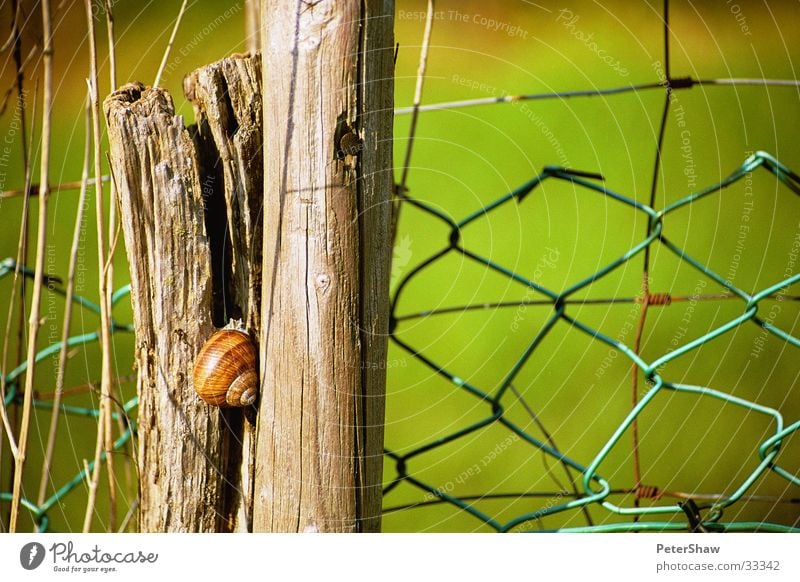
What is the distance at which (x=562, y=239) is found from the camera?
7.42 ft

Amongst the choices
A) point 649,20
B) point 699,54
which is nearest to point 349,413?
point 649,20

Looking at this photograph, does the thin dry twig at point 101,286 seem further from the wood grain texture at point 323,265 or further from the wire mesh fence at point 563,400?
the wire mesh fence at point 563,400

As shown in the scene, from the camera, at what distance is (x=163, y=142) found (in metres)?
0.71

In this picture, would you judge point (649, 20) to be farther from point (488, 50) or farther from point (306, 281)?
point (306, 281)

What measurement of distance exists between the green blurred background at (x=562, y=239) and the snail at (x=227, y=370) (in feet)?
1.96

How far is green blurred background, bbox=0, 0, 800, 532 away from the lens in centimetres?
148

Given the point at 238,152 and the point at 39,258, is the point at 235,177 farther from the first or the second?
the point at 39,258

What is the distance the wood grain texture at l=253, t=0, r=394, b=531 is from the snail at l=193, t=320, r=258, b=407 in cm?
2

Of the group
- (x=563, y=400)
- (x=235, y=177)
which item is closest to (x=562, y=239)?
(x=563, y=400)

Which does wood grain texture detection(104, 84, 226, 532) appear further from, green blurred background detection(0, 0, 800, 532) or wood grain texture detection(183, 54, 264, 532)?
green blurred background detection(0, 0, 800, 532)

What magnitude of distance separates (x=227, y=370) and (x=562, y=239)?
1.71 metres

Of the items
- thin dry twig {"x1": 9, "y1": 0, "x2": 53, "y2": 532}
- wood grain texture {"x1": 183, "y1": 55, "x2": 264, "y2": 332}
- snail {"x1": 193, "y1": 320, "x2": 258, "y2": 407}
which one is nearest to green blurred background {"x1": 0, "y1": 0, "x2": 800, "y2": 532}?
thin dry twig {"x1": 9, "y1": 0, "x2": 53, "y2": 532}

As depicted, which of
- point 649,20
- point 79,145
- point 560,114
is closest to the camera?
Result: point 649,20
